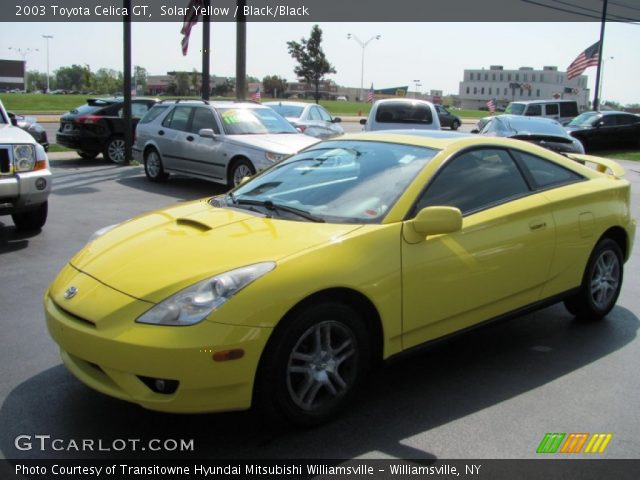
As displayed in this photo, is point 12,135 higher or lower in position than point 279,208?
higher

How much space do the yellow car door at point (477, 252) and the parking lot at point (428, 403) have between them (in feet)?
0.87

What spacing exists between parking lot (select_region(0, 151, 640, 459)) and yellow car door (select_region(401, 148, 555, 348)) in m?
0.27

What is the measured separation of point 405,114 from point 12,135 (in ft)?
30.3

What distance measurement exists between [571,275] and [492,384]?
3.99 feet

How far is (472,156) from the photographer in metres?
4.24

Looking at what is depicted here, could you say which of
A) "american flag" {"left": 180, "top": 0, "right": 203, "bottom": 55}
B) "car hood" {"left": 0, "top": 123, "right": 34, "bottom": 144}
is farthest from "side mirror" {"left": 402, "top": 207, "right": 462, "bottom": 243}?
"american flag" {"left": 180, "top": 0, "right": 203, "bottom": 55}

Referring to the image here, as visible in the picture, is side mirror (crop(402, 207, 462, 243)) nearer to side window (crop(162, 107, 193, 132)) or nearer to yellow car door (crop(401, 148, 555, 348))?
yellow car door (crop(401, 148, 555, 348))

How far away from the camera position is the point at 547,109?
28109 millimetres

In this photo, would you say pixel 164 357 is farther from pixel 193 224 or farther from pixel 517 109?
pixel 517 109

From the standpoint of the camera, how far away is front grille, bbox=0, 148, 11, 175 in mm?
6923

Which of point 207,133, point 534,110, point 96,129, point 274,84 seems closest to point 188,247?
point 207,133

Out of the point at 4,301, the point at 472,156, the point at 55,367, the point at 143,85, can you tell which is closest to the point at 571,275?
the point at 472,156

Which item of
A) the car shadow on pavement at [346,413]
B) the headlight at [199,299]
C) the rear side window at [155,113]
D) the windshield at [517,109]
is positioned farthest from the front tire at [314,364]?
the windshield at [517,109]

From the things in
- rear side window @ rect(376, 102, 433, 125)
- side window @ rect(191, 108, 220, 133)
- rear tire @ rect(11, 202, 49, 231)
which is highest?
rear side window @ rect(376, 102, 433, 125)
